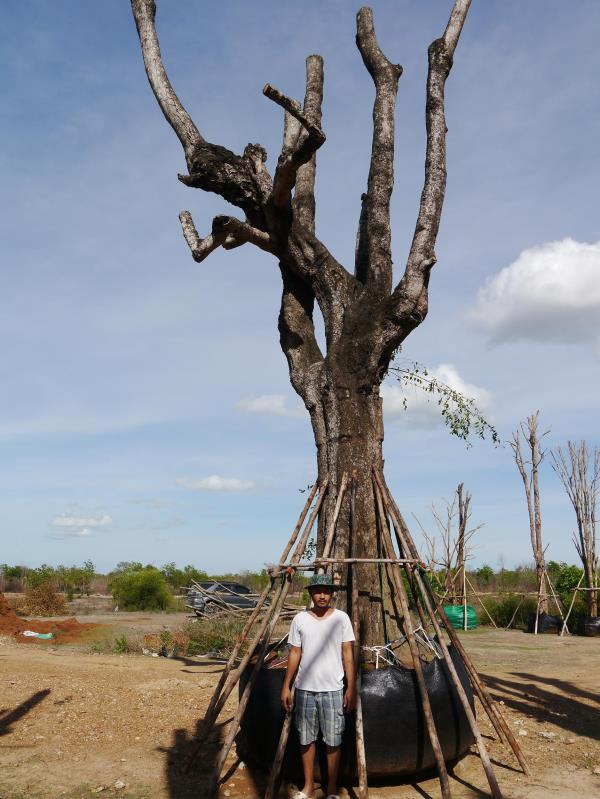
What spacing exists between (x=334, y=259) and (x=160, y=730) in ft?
14.8

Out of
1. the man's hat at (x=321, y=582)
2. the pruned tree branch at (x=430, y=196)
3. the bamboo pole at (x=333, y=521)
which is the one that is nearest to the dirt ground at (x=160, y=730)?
Answer: the man's hat at (x=321, y=582)

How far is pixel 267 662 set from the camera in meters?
5.62

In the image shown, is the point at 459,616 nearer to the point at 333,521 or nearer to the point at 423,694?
the point at 333,521

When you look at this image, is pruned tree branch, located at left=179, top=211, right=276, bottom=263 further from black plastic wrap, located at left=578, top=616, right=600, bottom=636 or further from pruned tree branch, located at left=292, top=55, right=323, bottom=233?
black plastic wrap, located at left=578, top=616, right=600, bottom=636

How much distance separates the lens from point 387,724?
4715mm

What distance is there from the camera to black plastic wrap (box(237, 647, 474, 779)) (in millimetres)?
4699

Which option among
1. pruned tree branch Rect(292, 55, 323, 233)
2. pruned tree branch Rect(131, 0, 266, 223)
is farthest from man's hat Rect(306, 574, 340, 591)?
pruned tree branch Rect(292, 55, 323, 233)

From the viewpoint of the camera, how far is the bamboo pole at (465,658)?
5176 millimetres

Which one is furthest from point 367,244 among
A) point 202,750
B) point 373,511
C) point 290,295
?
point 202,750

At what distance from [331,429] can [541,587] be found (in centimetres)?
1069

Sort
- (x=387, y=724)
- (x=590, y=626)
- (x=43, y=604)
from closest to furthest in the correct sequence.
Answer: (x=387, y=724)
(x=590, y=626)
(x=43, y=604)

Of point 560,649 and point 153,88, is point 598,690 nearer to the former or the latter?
point 560,649

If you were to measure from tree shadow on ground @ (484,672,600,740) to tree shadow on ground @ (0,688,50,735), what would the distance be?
465 centimetres

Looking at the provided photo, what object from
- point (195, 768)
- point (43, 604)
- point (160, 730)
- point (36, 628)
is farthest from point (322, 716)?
point (43, 604)
